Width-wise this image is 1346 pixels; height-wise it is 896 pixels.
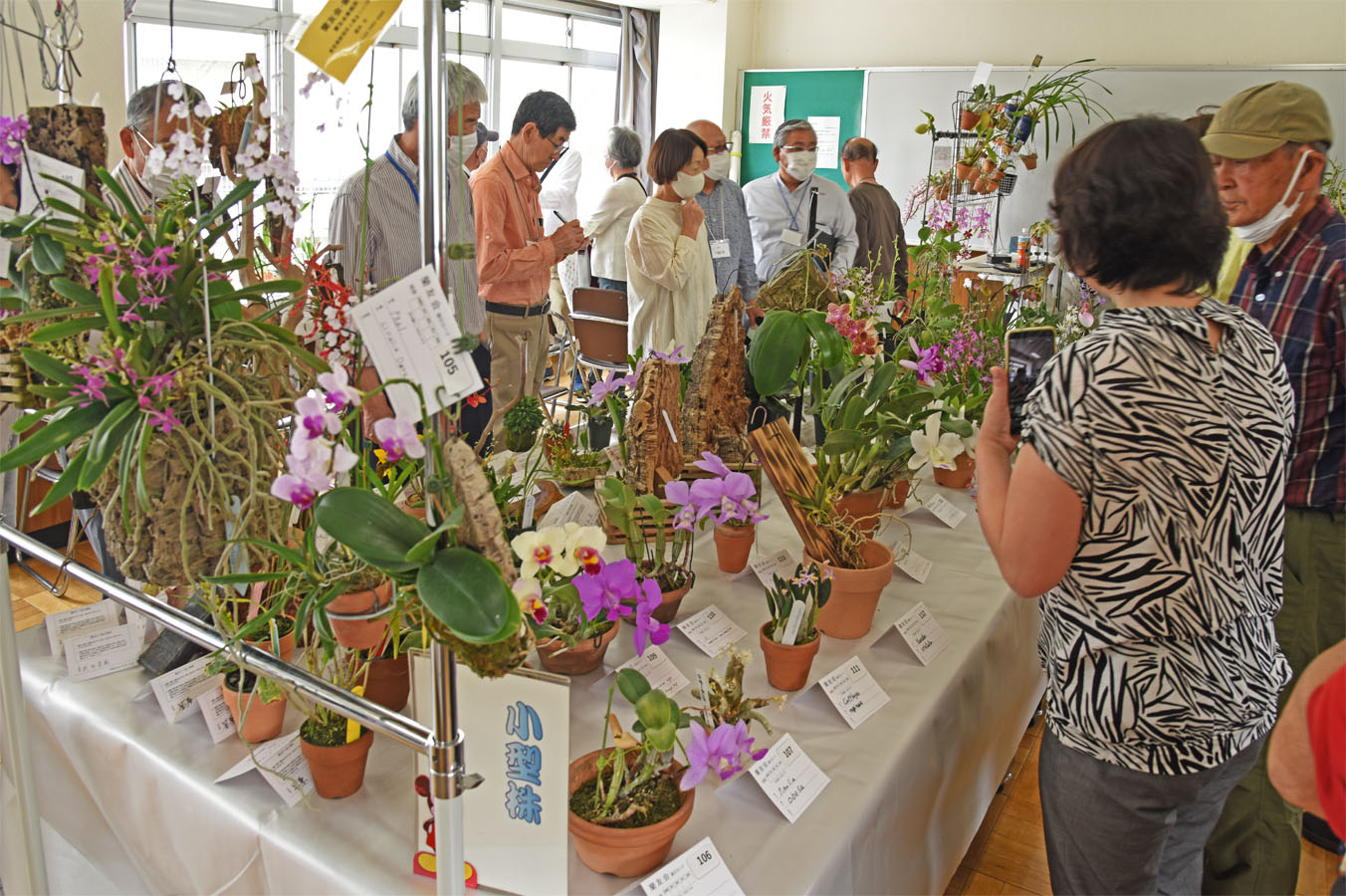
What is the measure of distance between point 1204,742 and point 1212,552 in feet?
0.82

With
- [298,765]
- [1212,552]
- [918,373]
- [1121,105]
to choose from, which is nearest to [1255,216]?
[918,373]

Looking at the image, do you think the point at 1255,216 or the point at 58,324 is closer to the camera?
the point at 58,324

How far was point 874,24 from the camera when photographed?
730cm

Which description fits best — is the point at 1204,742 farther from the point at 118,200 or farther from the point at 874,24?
the point at 874,24

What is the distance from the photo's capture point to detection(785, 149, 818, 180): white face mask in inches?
171

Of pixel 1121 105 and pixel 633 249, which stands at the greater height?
pixel 1121 105

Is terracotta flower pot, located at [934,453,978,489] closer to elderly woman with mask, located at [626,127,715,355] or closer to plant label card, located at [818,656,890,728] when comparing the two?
plant label card, located at [818,656,890,728]

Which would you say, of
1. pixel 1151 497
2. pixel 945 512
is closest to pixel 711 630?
pixel 1151 497

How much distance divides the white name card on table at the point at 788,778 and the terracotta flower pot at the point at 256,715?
0.63 metres

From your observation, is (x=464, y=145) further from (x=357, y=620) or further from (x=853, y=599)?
(x=853, y=599)

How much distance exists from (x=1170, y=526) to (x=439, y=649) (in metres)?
0.83

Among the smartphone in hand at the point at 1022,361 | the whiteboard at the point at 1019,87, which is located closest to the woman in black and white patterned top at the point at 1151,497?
the smartphone in hand at the point at 1022,361

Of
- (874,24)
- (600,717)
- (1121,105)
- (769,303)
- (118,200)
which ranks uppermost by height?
(874,24)

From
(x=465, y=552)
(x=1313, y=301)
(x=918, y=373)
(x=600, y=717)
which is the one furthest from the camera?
(x=918, y=373)
